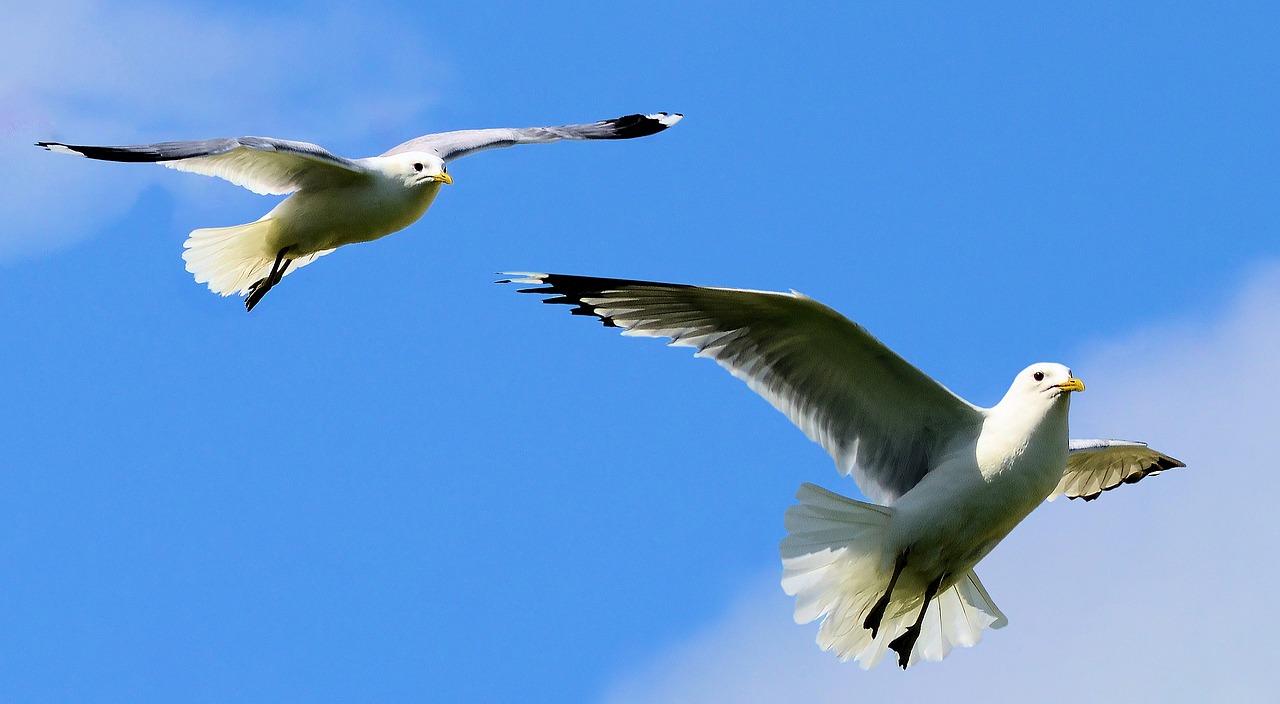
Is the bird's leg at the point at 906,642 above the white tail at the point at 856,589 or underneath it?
underneath

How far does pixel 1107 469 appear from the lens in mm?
8664

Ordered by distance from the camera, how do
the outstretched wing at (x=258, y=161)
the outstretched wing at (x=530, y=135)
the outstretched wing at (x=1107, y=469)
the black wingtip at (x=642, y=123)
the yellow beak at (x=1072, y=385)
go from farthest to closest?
the black wingtip at (x=642, y=123)
the outstretched wing at (x=530, y=135)
the outstretched wing at (x=1107, y=469)
the outstretched wing at (x=258, y=161)
the yellow beak at (x=1072, y=385)

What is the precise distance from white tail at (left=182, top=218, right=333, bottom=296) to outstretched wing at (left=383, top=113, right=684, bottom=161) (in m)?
0.94

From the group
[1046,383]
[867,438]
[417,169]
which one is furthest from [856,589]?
[417,169]

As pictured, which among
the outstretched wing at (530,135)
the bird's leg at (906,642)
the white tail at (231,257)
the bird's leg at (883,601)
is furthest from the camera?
the outstretched wing at (530,135)

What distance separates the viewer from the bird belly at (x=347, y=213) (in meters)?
9.09

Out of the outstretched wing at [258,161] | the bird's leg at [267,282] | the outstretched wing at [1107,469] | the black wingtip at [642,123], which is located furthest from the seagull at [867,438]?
the black wingtip at [642,123]

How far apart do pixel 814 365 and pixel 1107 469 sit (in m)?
2.42

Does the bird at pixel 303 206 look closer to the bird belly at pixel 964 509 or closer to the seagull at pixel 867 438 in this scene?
the seagull at pixel 867 438

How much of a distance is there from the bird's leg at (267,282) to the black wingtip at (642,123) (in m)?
2.67

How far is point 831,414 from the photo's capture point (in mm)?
7195

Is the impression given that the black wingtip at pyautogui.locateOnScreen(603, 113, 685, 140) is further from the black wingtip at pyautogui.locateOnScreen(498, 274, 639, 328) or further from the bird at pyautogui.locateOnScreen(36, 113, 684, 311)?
the black wingtip at pyautogui.locateOnScreen(498, 274, 639, 328)

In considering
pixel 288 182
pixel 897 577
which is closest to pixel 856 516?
pixel 897 577

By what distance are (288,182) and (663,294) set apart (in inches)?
128
